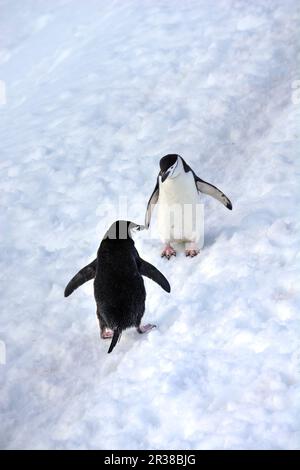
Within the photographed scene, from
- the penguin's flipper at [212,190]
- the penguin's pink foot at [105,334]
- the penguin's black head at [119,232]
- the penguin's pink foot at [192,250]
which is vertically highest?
the penguin's black head at [119,232]

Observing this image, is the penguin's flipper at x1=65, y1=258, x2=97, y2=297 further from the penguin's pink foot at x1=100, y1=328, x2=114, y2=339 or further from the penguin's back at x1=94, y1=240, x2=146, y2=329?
the penguin's pink foot at x1=100, y1=328, x2=114, y2=339

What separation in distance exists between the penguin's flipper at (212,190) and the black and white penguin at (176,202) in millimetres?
18

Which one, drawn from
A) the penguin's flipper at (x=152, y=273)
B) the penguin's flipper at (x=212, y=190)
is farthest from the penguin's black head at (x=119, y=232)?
the penguin's flipper at (x=212, y=190)

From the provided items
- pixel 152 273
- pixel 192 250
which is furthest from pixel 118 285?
pixel 192 250

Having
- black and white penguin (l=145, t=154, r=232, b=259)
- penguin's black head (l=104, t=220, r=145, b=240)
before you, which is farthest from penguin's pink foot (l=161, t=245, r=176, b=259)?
penguin's black head (l=104, t=220, r=145, b=240)

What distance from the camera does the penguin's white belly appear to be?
5016 millimetres

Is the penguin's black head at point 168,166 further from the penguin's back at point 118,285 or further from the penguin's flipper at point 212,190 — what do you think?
the penguin's back at point 118,285

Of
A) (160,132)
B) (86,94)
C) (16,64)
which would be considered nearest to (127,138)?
(160,132)

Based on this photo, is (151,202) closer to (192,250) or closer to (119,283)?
(192,250)

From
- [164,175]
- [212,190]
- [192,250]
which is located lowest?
[192,250]

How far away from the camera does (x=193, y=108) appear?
704cm

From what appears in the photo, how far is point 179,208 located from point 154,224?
0.63 meters

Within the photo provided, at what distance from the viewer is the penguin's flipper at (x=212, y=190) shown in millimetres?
5161

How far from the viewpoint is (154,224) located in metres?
5.64
